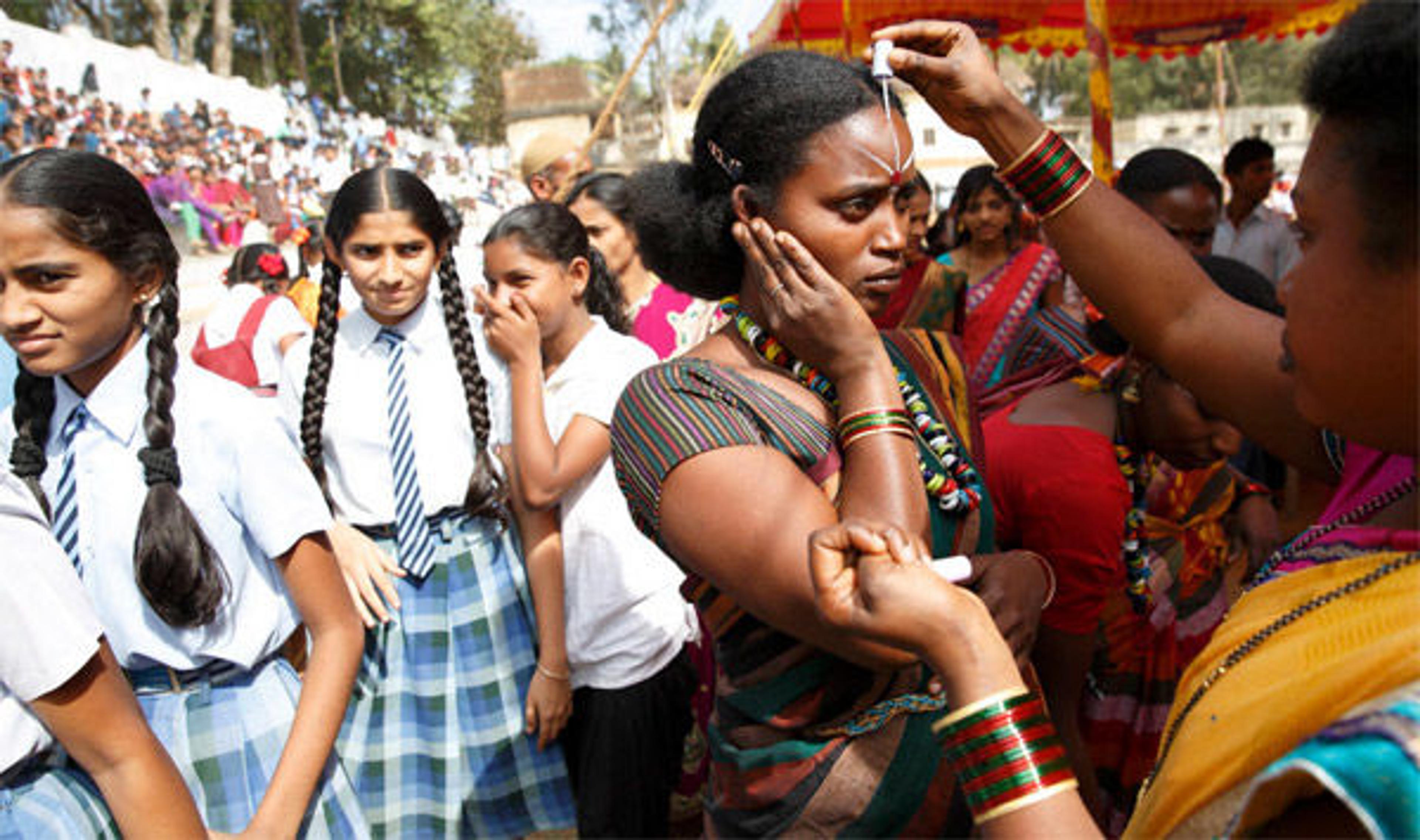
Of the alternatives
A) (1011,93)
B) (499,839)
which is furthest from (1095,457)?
A: (499,839)

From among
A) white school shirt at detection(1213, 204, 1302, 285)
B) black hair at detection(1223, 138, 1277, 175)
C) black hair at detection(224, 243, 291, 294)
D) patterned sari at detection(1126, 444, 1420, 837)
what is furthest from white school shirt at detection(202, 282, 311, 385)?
black hair at detection(1223, 138, 1277, 175)

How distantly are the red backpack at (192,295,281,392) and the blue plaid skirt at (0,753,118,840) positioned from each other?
3752mm

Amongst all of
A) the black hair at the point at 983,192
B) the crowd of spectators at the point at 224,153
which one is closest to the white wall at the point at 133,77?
the crowd of spectators at the point at 224,153

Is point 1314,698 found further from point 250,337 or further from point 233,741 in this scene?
point 250,337

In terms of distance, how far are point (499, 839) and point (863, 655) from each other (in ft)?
5.72

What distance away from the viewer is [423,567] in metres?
2.45

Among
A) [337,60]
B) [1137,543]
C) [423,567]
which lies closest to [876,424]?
[1137,543]

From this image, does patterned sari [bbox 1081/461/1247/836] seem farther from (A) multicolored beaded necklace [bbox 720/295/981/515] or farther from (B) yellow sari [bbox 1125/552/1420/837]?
(B) yellow sari [bbox 1125/552/1420/837]

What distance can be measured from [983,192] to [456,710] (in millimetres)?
3995

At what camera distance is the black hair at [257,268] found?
19.0ft

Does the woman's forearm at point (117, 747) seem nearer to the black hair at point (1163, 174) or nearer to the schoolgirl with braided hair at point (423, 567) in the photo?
the schoolgirl with braided hair at point (423, 567)

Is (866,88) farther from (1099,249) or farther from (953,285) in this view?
(953,285)

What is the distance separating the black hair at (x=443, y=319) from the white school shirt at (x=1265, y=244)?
217 inches

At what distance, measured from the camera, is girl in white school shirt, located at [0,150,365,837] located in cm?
160
